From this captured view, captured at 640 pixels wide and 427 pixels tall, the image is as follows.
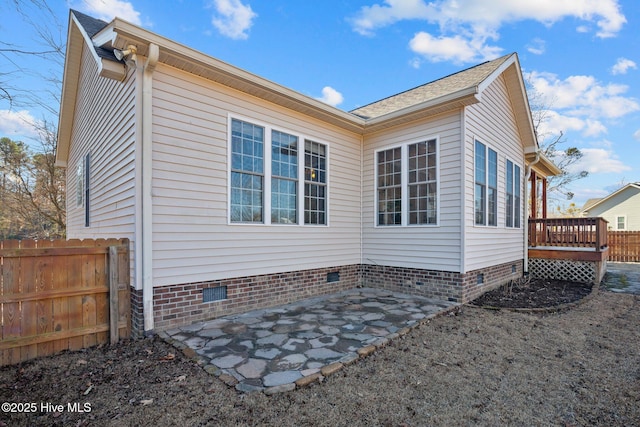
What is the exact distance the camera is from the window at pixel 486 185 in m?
6.60

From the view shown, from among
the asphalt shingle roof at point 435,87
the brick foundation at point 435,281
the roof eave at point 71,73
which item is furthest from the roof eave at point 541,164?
the roof eave at point 71,73

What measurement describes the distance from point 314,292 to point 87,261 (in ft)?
12.5

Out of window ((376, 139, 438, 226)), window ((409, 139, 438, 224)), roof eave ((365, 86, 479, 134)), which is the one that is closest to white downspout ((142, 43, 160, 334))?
roof eave ((365, 86, 479, 134))

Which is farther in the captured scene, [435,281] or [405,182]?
[405,182]

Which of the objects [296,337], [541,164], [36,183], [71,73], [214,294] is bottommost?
[296,337]

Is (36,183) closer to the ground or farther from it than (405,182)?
farther from it

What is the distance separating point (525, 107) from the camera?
820 cm

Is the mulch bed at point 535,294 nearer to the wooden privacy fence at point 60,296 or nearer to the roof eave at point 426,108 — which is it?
the roof eave at point 426,108

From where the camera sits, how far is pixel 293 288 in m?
5.92

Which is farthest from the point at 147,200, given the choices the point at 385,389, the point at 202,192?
the point at 385,389

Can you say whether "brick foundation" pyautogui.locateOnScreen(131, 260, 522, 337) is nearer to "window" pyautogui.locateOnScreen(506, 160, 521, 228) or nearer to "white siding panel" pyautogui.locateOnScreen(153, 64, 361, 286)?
"white siding panel" pyautogui.locateOnScreen(153, 64, 361, 286)

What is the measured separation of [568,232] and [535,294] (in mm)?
3473

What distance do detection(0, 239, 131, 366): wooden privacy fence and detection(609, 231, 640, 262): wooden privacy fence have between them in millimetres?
19026

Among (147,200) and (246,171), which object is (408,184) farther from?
(147,200)
